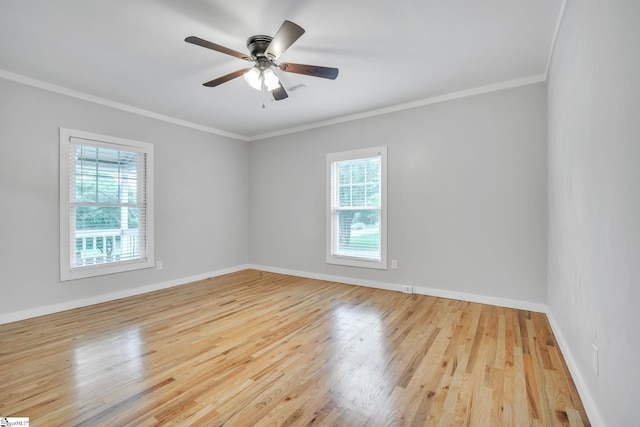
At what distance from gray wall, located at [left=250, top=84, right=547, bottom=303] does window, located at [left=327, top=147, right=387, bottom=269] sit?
0.41ft

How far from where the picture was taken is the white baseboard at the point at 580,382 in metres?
1.55

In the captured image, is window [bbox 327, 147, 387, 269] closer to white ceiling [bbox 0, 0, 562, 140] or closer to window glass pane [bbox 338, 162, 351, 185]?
window glass pane [bbox 338, 162, 351, 185]

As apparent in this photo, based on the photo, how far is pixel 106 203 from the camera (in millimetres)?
3943

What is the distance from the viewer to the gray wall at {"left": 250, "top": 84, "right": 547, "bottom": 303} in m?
3.34

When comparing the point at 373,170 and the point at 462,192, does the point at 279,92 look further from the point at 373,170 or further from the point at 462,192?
the point at 462,192

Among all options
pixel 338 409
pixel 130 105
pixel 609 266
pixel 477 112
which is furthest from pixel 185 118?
pixel 609 266

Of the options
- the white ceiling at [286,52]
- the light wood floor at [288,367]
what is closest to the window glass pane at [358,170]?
the white ceiling at [286,52]

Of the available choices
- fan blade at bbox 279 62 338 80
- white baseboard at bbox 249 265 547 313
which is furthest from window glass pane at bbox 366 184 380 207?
fan blade at bbox 279 62 338 80

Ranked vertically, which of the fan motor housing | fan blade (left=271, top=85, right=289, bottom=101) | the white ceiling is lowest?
fan blade (left=271, top=85, right=289, bottom=101)

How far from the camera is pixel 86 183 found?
3.77 m

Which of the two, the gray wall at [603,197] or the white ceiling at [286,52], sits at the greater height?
the white ceiling at [286,52]

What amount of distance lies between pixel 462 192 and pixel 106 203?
183 inches

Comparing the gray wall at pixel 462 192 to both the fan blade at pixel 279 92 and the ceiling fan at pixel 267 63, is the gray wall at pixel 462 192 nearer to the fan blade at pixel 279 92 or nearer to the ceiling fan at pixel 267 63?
the fan blade at pixel 279 92

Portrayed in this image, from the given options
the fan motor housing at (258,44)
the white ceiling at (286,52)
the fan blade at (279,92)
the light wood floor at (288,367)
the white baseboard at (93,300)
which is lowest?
the light wood floor at (288,367)
